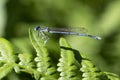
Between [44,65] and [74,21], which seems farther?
[74,21]

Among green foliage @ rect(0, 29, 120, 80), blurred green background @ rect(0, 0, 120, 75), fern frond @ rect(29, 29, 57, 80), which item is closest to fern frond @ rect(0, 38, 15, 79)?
green foliage @ rect(0, 29, 120, 80)

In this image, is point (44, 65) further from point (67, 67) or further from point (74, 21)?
point (74, 21)

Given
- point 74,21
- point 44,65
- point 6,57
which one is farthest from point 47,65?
point 74,21

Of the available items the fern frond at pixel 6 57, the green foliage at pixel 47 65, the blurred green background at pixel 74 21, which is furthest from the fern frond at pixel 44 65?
the blurred green background at pixel 74 21

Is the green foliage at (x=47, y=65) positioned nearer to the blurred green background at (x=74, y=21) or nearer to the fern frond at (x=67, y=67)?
the fern frond at (x=67, y=67)

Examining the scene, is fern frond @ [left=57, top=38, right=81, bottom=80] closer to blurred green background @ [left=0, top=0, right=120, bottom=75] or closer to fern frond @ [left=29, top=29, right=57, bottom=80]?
fern frond @ [left=29, top=29, right=57, bottom=80]

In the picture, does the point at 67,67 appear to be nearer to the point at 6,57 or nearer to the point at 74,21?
the point at 6,57

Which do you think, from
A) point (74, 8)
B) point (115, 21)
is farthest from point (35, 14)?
point (115, 21)

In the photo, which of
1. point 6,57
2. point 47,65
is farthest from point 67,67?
point 6,57
